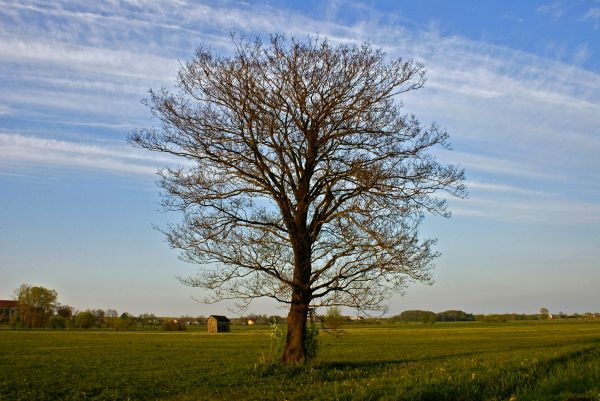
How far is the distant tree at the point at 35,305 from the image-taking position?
14112 cm

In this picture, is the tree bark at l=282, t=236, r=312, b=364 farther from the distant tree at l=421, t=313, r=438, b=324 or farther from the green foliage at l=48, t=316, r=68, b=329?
the distant tree at l=421, t=313, r=438, b=324

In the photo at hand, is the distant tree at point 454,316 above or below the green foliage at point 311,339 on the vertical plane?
above

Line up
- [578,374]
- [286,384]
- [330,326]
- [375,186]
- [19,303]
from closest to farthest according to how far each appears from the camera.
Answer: [578,374], [286,384], [375,186], [330,326], [19,303]

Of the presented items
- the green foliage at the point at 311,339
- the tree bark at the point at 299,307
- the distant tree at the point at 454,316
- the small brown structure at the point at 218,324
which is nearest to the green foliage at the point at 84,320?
the small brown structure at the point at 218,324

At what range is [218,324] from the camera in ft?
437

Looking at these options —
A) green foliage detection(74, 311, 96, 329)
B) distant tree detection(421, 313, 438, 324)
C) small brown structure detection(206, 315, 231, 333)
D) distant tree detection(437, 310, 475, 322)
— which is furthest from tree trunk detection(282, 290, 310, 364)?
distant tree detection(437, 310, 475, 322)

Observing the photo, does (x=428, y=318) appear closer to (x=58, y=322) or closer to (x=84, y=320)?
(x=84, y=320)

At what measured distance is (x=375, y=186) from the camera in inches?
734

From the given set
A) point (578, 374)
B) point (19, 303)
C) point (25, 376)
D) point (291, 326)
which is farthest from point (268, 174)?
point (19, 303)

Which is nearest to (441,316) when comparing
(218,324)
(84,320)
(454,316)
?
(454,316)

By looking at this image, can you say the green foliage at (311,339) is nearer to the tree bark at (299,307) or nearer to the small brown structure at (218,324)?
the tree bark at (299,307)

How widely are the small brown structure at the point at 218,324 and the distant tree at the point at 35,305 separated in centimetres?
4223

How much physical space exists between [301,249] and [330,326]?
289 centimetres

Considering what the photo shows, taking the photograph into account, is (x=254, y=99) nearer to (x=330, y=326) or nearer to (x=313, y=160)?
(x=313, y=160)
